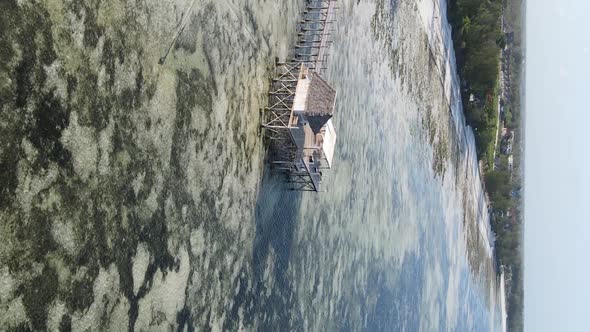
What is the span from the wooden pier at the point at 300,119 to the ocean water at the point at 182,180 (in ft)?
0.75

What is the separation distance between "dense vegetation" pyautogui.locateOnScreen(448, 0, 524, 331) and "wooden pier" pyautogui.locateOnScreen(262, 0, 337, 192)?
11.5m

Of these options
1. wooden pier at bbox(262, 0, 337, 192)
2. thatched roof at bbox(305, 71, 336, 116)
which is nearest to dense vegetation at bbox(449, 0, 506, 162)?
wooden pier at bbox(262, 0, 337, 192)

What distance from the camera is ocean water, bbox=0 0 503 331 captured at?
3219 mm

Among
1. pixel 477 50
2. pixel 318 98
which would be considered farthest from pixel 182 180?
pixel 477 50

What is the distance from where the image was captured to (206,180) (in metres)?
5.18

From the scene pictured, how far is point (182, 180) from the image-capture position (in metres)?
4.77

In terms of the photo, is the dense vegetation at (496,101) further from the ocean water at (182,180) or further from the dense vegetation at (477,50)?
the ocean water at (182,180)

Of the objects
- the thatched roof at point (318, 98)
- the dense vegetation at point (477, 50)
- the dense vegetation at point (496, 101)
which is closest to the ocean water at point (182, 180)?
the thatched roof at point (318, 98)

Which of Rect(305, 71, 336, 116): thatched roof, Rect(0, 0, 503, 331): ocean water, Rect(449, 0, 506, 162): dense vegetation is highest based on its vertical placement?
Rect(449, 0, 506, 162): dense vegetation

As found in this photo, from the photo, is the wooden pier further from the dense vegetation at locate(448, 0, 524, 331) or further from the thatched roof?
the dense vegetation at locate(448, 0, 524, 331)

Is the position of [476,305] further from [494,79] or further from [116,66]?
[116,66]

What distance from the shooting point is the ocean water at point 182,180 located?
322 cm

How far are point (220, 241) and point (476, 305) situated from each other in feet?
54.3

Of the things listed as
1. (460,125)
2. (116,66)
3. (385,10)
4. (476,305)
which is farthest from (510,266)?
(116,66)
